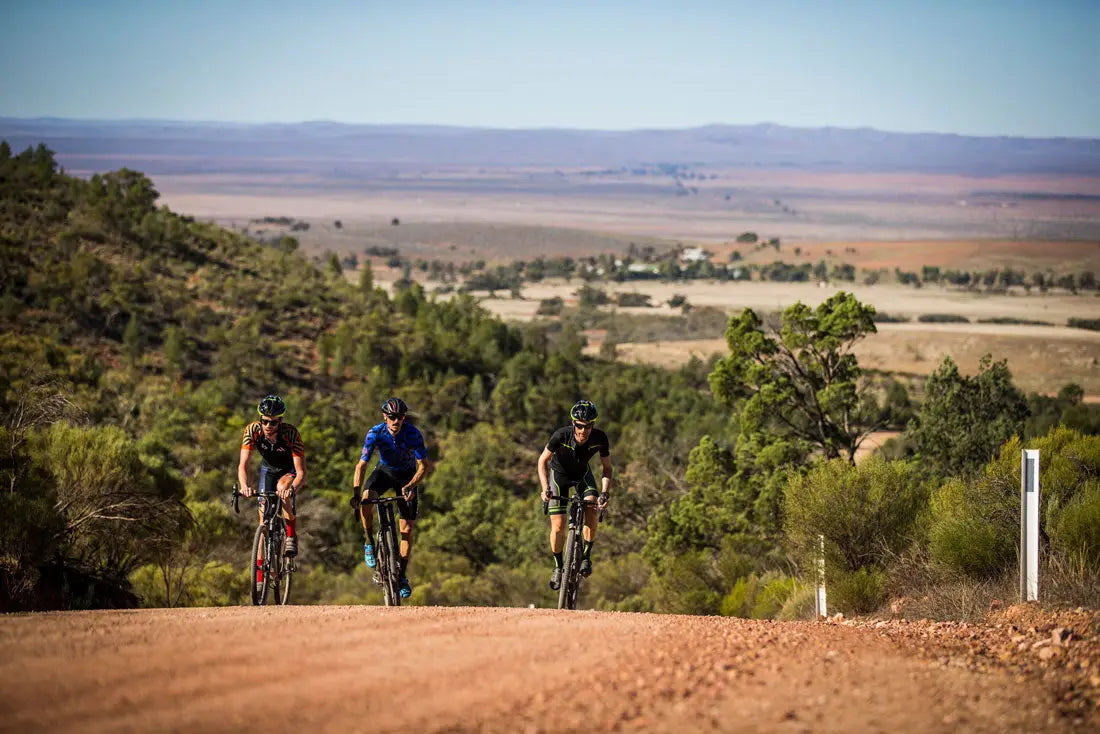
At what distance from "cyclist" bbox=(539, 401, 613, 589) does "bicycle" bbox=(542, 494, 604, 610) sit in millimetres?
62

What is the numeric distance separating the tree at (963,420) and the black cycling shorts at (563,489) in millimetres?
17219

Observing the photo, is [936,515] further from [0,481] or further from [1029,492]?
[0,481]

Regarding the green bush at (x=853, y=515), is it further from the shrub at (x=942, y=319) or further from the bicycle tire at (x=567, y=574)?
the shrub at (x=942, y=319)

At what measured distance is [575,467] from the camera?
36.9ft

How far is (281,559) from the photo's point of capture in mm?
11141

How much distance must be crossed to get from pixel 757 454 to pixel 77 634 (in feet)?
63.1

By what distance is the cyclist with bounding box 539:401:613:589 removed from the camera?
1113 cm

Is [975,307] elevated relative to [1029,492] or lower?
lower

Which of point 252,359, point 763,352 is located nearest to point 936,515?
point 763,352

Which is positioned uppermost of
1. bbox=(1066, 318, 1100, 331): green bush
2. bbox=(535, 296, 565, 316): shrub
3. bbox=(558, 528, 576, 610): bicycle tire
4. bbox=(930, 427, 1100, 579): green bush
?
bbox=(930, 427, 1100, 579): green bush

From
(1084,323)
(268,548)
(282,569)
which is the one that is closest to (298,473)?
(268,548)

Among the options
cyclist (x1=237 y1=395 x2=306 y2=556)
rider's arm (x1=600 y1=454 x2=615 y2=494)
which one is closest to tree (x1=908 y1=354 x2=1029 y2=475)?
rider's arm (x1=600 y1=454 x2=615 y2=494)

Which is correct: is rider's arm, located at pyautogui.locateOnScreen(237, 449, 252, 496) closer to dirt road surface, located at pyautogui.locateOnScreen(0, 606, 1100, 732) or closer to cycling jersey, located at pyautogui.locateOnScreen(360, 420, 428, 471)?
cycling jersey, located at pyautogui.locateOnScreen(360, 420, 428, 471)

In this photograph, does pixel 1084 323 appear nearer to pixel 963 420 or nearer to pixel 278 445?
pixel 963 420
